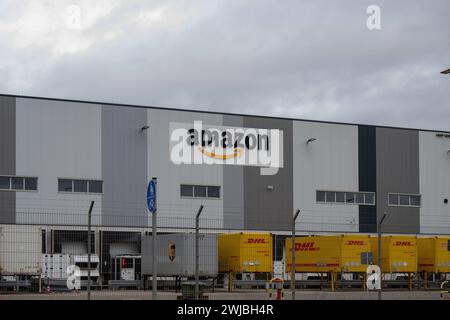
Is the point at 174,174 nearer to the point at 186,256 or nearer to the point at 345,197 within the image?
the point at 345,197

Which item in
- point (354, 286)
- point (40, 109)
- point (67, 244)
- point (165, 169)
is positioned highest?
point (40, 109)

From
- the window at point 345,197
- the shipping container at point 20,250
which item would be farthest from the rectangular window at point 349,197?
the shipping container at point 20,250

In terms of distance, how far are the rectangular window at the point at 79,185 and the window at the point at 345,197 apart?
52.3ft

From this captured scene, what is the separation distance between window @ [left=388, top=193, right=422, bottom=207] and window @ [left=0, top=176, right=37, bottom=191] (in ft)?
80.7

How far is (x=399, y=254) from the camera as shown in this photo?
42.5 m

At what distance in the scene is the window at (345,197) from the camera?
53.2 metres

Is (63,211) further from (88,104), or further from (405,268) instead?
(405,268)

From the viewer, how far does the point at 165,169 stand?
49.0 meters

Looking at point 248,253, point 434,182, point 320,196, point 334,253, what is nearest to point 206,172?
point 320,196

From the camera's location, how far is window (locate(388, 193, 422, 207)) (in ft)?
181

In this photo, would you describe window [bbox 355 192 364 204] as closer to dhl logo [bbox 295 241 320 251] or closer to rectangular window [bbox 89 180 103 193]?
dhl logo [bbox 295 241 320 251]
